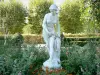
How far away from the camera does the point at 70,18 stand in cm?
2747

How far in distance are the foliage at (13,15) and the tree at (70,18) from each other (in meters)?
4.45

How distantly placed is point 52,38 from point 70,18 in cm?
2188

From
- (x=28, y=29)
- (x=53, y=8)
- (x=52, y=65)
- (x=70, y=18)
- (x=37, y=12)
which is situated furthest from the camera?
(x=37, y=12)

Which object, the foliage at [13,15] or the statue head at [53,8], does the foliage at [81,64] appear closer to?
the statue head at [53,8]

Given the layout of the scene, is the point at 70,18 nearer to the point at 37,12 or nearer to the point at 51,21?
the point at 37,12

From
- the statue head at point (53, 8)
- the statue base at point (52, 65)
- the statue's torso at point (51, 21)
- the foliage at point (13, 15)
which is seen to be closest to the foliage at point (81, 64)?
the statue base at point (52, 65)

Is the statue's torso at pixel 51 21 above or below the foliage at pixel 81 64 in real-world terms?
above

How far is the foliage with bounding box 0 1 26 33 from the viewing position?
27281 millimetres

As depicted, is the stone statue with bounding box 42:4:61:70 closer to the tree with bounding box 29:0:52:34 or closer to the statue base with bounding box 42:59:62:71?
the statue base with bounding box 42:59:62:71

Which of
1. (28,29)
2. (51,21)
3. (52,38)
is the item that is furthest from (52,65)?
(28,29)

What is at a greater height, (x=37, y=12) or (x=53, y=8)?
(x=37, y=12)

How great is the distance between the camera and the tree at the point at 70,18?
27328 millimetres

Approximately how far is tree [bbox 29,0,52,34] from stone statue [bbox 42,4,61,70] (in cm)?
2109

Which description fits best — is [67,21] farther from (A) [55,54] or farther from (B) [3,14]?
(A) [55,54]
